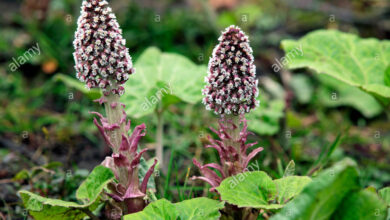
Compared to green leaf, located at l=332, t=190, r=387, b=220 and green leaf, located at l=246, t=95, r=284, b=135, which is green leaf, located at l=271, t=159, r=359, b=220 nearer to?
green leaf, located at l=332, t=190, r=387, b=220

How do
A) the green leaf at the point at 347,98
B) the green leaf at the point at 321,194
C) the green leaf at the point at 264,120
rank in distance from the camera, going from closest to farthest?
the green leaf at the point at 321,194 < the green leaf at the point at 264,120 < the green leaf at the point at 347,98

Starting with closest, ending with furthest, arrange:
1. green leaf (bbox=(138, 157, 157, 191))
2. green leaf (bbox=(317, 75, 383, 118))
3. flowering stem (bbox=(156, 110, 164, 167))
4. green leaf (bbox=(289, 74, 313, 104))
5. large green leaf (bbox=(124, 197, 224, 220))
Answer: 1. large green leaf (bbox=(124, 197, 224, 220))
2. green leaf (bbox=(138, 157, 157, 191))
3. flowering stem (bbox=(156, 110, 164, 167))
4. green leaf (bbox=(317, 75, 383, 118))
5. green leaf (bbox=(289, 74, 313, 104))

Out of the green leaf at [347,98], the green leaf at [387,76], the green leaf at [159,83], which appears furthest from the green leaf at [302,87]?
the green leaf at [159,83]

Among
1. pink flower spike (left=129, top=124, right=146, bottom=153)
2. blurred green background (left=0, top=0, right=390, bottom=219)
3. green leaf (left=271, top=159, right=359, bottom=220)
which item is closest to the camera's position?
green leaf (left=271, top=159, right=359, bottom=220)

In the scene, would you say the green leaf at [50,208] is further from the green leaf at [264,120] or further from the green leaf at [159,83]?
the green leaf at [264,120]

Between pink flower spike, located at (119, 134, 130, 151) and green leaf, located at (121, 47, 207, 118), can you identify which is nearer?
pink flower spike, located at (119, 134, 130, 151)

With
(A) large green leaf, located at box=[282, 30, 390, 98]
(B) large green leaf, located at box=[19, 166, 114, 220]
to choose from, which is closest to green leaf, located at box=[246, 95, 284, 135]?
(A) large green leaf, located at box=[282, 30, 390, 98]

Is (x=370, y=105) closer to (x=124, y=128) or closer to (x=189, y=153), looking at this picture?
(x=189, y=153)
